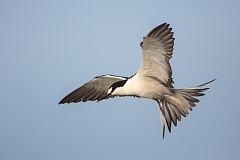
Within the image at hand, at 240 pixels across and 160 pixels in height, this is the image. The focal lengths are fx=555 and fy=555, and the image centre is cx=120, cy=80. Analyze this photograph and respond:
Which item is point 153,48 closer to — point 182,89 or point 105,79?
point 182,89

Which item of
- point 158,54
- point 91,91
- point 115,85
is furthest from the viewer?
point 91,91

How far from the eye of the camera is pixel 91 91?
32.7ft

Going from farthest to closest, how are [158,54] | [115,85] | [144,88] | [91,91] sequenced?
1. [91,91]
2. [115,85]
3. [144,88]
4. [158,54]

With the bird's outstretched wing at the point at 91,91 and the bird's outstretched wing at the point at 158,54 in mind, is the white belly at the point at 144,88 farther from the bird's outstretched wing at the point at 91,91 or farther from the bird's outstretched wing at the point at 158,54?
the bird's outstretched wing at the point at 91,91

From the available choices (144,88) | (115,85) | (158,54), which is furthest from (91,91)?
(158,54)

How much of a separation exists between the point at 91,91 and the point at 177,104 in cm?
191

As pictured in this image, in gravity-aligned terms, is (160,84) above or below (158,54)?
below

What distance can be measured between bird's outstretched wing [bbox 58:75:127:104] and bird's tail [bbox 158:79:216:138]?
51.4 inches

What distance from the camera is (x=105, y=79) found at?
9.73 m

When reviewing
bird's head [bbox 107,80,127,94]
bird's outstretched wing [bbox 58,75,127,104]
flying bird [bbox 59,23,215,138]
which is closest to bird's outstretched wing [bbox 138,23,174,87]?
flying bird [bbox 59,23,215,138]

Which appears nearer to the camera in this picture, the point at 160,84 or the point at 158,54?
the point at 158,54

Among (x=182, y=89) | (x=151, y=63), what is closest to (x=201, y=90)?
(x=182, y=89)

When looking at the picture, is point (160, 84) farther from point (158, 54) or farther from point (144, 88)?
point (158, 54)

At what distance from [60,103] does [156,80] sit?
76.3 inches
